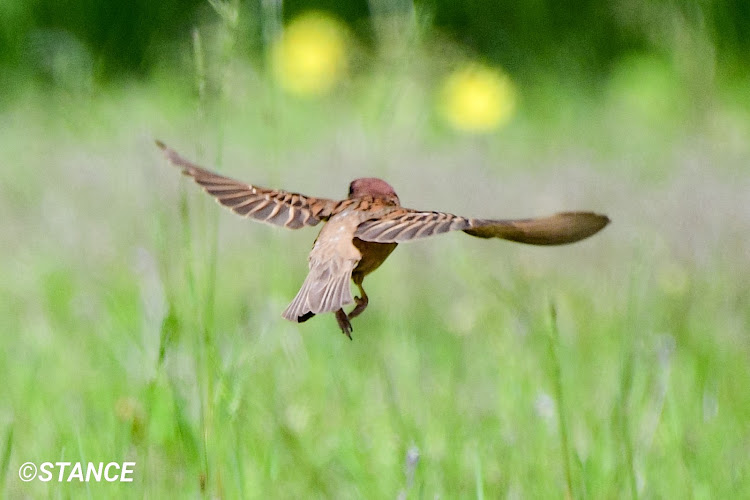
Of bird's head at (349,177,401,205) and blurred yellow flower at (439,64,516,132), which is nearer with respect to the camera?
bird's head at (349,177,401,205)

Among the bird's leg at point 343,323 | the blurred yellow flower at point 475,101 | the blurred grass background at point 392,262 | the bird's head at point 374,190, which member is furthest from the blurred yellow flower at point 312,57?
the bird's leg at point 343,323

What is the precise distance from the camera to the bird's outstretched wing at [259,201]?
1.05 meters

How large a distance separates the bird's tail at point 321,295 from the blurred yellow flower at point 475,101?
Result: 3588 millimetres

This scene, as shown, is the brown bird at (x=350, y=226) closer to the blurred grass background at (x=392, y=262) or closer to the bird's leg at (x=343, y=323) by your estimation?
the bird's leg at (x=343, y=323)

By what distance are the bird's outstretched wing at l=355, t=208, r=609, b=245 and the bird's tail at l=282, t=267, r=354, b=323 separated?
0.05m

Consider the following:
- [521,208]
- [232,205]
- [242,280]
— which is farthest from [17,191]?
[232,205]

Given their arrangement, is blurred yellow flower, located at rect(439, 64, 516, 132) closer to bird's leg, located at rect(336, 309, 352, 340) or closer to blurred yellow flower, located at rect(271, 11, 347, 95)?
blurred yellow flower, located at rect(271, 11, 347, 95)

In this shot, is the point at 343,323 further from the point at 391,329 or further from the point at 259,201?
the point at 391,329

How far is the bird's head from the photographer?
43.6 inches

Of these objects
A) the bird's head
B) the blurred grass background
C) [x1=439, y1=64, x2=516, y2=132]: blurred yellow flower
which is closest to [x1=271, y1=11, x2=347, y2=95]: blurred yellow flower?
the blurred grass background

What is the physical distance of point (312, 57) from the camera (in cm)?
517

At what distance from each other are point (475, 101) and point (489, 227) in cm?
371

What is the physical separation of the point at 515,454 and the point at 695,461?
0.28m

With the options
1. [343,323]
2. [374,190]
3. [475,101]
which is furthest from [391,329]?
[475,101]
